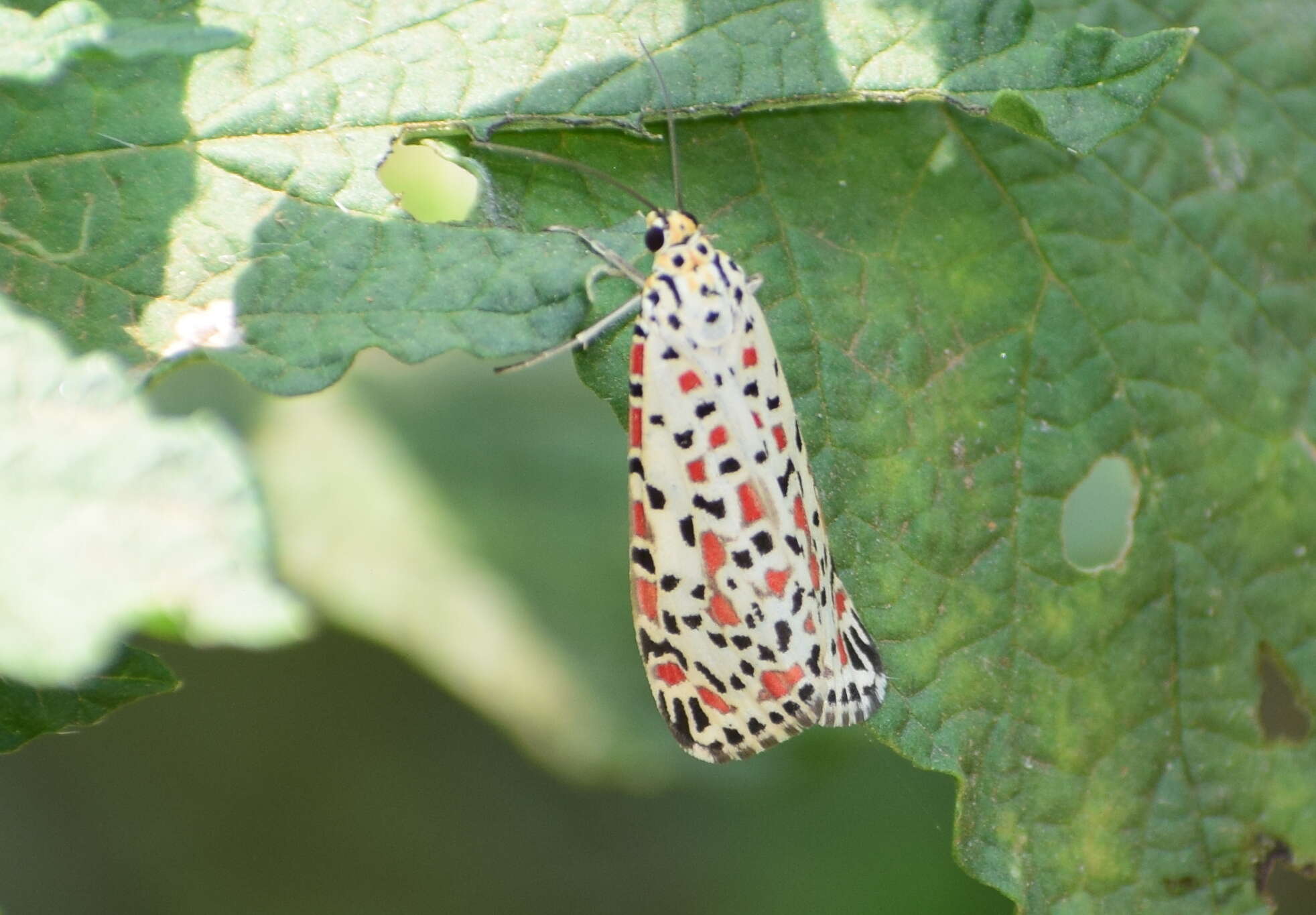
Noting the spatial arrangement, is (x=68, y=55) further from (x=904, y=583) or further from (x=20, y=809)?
(x=20, y=809)

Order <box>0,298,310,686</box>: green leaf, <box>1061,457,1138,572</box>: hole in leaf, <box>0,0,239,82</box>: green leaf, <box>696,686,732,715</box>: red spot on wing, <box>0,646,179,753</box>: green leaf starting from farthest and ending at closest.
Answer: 1. <box>1061,457,1138,572</box>: hole in leaf
2. <box>696,686,732,715</box>: red spot on wing
3. <box>0,646,179,753</box>: green leaf
4. <box>0,0,239,82</box>: green leaf
5. <box>0,298,310,686</box>: green leaf

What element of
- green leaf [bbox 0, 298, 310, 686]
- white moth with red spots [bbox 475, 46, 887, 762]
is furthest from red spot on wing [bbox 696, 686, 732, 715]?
green leaf [bbox 0, 298, 310, 686]

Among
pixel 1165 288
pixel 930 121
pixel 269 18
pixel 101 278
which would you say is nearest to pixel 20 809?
pixel 101 278

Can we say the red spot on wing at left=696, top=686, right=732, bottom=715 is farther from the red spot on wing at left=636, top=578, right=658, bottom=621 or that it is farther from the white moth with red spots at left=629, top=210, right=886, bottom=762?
the red spot on wing at left=636, top=578, right=658, bottom=621

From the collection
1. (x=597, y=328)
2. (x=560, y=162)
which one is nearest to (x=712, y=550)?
(x=597, y=328)

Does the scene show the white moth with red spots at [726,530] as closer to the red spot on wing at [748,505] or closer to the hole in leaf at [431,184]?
the red spot on wing at [748,505]

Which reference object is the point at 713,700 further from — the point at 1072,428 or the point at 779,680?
the point at 1072,428
